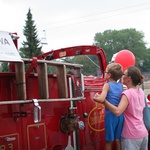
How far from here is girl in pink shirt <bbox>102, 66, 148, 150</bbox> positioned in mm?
2748

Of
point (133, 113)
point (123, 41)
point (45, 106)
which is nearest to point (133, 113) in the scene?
point (133, 113)

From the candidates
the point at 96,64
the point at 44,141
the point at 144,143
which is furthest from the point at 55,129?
the point at 96,64

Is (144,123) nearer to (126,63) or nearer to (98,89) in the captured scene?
(98,89)

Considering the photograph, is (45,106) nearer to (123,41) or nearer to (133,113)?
(133,113)

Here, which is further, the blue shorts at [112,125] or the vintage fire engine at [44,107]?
Answer: the blue shorts at [112,125]

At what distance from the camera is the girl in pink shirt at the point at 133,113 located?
2.75 metres

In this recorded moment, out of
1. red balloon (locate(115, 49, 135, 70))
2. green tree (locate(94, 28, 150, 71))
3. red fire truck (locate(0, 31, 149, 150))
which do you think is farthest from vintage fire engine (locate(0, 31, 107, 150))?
green tree (locate(94, 28, 150, 71))

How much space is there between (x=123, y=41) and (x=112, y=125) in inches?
3752

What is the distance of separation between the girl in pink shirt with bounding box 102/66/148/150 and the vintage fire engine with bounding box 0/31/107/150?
0.52m

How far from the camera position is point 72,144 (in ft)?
10.3

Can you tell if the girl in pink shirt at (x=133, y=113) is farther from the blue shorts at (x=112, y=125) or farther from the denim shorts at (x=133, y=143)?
the blue shorts at (x=112, y=125)

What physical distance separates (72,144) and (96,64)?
5.07ft

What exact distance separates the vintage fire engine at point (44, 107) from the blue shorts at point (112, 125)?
32 centimetres

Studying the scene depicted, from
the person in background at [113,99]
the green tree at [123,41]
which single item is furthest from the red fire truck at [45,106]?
the green tree at [123,41]
